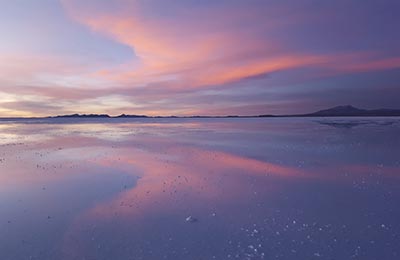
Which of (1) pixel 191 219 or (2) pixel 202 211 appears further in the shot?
(2) pixel 202 211

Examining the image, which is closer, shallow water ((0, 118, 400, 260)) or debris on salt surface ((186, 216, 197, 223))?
shallow water ((0, 118, 400, 260))

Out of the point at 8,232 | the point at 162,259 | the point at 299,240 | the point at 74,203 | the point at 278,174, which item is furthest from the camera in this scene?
the point at 278,174

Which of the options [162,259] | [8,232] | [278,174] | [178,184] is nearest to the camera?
[162,259]

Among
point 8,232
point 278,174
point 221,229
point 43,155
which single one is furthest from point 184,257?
point 43,155

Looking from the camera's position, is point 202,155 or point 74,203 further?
point 202,155

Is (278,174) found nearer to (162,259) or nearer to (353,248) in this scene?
(353,248)

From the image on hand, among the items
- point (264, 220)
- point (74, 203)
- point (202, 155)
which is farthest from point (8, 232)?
point (202, 155)

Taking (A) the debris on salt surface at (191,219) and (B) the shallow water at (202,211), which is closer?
(B) the shallow water at (202,211)

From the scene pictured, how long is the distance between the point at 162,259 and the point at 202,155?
477 inches

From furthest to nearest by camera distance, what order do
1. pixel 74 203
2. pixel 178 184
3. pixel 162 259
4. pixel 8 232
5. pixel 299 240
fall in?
pixel 178 184 → pixel 74 203 → pixel 8 232 → pixel 299 240 → pixel 162 259

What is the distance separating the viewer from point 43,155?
56.2ft

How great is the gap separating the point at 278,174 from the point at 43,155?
13365 millimetres

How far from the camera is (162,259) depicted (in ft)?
17.4

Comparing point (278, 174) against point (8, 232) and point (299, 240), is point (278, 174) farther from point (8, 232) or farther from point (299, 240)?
point (8, 232)
